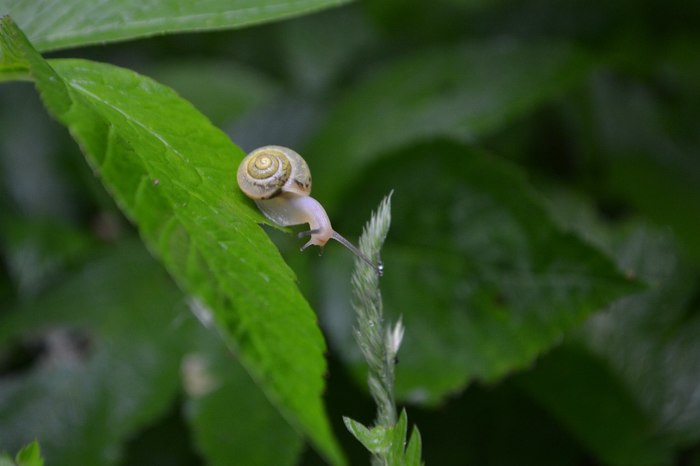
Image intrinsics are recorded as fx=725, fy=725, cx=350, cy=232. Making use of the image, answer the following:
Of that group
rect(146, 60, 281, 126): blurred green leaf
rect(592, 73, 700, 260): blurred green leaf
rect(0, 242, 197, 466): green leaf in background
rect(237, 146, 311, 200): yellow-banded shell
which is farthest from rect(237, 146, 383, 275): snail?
rect(146, 60, 281, 126): blurred green leaf

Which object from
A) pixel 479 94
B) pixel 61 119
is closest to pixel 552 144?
pixel 479 94

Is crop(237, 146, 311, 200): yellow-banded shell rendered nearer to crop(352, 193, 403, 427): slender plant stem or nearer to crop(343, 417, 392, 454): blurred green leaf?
crop(352, 193, 403, 427): slender plant stem

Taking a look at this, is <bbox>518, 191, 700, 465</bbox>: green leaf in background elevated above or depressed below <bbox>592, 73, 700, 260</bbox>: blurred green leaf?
below

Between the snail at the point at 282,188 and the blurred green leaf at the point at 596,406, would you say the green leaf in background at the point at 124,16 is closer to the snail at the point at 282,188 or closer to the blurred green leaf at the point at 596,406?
the snail at the point at 282,188

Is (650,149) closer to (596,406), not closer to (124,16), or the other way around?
(596,406)

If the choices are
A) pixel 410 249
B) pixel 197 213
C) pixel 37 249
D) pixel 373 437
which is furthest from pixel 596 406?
pixel 37 249

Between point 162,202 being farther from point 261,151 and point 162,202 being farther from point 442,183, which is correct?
point 442,183

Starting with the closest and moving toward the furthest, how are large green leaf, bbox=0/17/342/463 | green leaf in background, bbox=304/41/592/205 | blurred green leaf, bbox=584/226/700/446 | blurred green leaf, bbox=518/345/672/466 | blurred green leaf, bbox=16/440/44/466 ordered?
large green leaf, bbox=0/17/342/463 < blurred green leaf, bbox=16/440/44/466 < blurred green leaf, bbox=518/345/672/466 < blurred green leaf, bbox=584/226/700/446 < green leaf in background, bbox=304/41/592/205

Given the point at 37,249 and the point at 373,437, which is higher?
the point at 373,437
